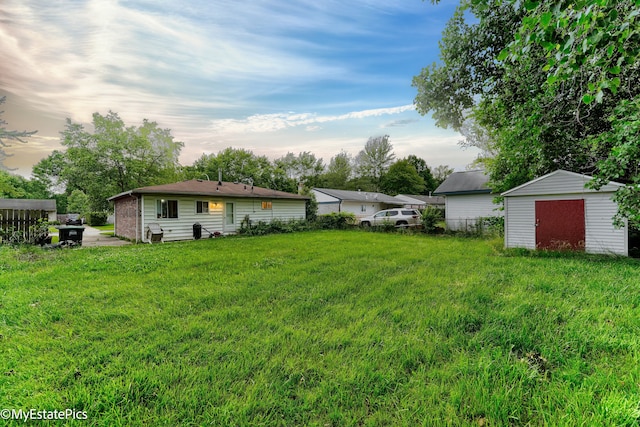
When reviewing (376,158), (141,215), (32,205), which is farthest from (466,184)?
(376,158)

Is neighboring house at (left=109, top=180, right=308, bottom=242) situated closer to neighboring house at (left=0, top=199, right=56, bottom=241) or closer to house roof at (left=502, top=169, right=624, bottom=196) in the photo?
neighboring house at (left=0, top=199, right=56, bottom=241)

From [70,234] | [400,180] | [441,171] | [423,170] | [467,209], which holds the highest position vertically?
[441,171]

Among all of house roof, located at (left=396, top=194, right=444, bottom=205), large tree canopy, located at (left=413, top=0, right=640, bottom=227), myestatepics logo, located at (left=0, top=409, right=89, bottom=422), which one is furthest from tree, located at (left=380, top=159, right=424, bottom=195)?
myestatepics logo, located at (left=0, top=409, right=89, bottom=422)

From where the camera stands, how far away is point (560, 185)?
8.27 meters

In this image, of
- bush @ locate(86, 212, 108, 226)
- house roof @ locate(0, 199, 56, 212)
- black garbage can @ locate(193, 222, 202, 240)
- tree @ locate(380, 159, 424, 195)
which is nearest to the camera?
house roof @ locate(0, 199, 56, 212)

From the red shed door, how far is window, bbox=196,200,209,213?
14366mm

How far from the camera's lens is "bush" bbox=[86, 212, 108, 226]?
1014 inches

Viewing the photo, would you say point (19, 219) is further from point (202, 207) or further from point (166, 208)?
point (202, 207)

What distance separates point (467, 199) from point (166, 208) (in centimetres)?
1753

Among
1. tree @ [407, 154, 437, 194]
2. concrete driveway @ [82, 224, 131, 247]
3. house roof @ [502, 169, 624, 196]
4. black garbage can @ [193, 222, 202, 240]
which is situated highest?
tree @ [407, 154, 437, 194]

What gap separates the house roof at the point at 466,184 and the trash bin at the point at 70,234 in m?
19.5

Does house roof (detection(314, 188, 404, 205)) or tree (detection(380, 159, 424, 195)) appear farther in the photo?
tree (detection(380, 159, 424, 195))

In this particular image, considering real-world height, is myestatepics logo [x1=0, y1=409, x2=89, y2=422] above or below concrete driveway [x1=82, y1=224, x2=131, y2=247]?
below

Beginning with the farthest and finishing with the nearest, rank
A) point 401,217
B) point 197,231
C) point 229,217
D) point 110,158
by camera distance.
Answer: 1. point 110,158
2. point 401,217
3. point 229,217
4. point 197,231
